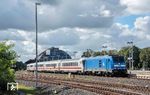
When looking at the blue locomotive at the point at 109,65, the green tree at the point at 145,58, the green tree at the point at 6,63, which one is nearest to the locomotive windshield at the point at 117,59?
the blue locomotive at the point at 109,65

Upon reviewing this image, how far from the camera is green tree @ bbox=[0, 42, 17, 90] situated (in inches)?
1602

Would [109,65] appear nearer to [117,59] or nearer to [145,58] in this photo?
[117,59]

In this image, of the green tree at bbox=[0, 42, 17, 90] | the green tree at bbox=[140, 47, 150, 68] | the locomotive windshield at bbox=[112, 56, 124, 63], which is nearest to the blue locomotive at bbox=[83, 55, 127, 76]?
the locomotive windshield at bbox=[112, 56, 124, 63]

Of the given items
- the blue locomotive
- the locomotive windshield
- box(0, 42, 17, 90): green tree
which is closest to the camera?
box(0, 42, 17, 90): green tree

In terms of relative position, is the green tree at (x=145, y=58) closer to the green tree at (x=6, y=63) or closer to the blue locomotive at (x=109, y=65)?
the blue locomotive at (x=109, y=65)

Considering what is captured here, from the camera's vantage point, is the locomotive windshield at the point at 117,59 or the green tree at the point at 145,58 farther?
the green tree at the point at 145,58

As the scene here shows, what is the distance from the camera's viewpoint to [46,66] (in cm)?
10119

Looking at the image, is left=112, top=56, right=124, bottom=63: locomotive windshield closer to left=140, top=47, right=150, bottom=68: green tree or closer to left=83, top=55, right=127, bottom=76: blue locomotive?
left=83, top=55, right=127, bottom=76: blue locomotive

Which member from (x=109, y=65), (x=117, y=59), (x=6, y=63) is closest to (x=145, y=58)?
(x=117, y=59)

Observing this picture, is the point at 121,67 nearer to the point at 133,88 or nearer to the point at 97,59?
the point at 97,59

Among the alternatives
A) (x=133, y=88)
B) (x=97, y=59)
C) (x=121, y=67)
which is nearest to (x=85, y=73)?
(x=97, y=59)

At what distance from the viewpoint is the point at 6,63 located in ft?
144

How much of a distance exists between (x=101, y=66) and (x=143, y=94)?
31.4 metres

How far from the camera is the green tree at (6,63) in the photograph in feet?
133
